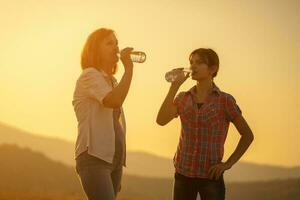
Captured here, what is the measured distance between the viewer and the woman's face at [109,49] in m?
2.96

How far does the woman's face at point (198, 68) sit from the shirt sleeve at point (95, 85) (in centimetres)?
58

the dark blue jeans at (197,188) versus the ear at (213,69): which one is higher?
the ear at (213,69)

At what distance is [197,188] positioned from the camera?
3090 millimetres

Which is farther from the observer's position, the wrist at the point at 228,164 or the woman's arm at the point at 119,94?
the wrist at the point at 228,164

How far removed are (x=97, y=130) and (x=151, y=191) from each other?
20.6ft

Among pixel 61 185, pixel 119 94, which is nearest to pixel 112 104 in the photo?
pixel 119 94

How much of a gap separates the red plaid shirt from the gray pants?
1.72 ft

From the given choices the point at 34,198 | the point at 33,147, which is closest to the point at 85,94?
the point at 34,198

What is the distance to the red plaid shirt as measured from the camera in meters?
3.08

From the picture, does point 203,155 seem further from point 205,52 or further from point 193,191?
point 205,52

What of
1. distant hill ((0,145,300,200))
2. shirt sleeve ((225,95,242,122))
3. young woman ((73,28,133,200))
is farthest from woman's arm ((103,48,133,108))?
distant hill ((0,145,300,200))

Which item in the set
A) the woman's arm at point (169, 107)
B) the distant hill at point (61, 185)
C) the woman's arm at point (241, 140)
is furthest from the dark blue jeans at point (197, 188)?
the distant hill at point (61, 185)

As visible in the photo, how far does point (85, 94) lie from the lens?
2.79 metres

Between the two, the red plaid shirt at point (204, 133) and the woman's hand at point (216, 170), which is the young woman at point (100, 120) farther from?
the woman's hand at point (216, 170)
